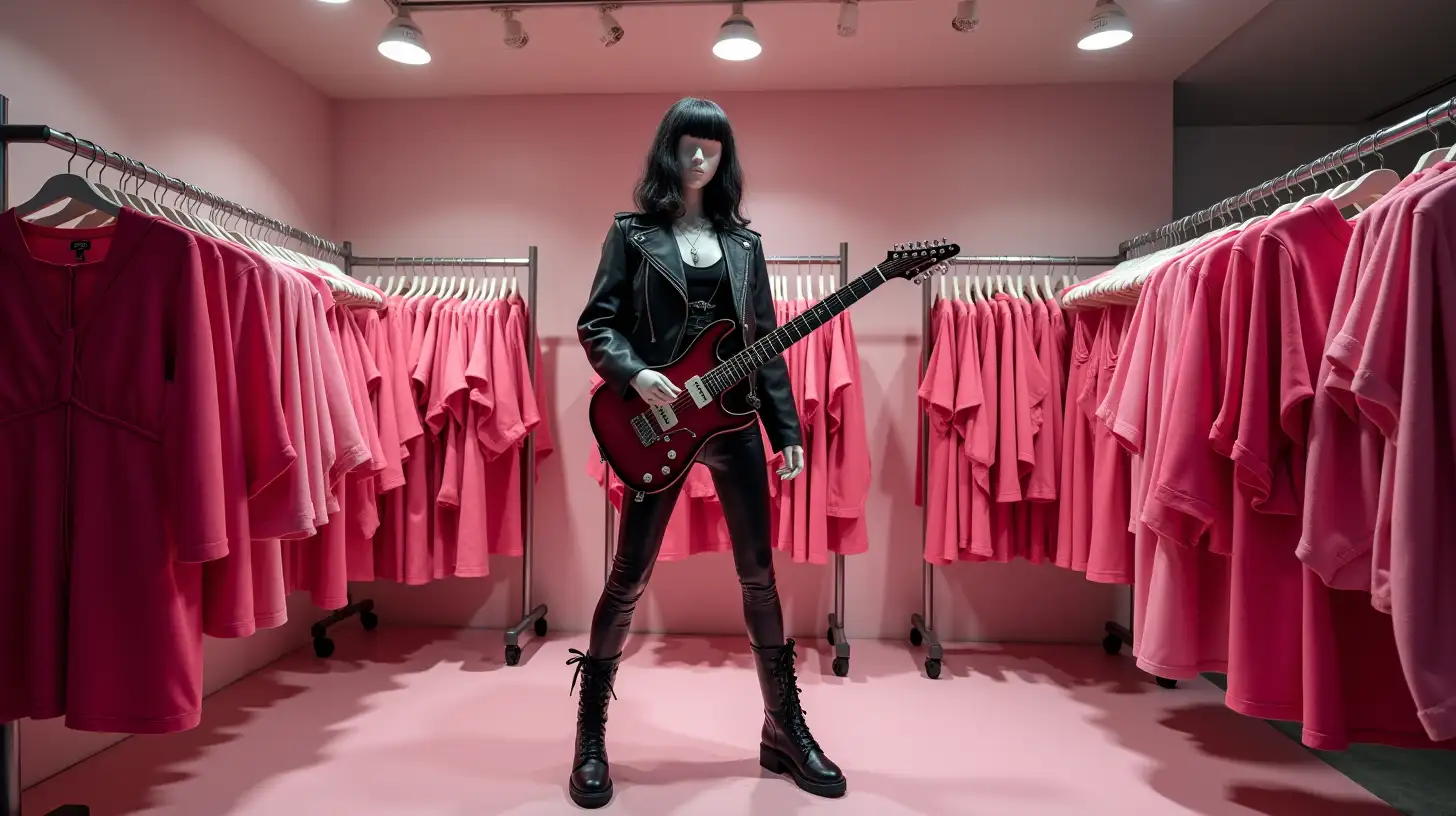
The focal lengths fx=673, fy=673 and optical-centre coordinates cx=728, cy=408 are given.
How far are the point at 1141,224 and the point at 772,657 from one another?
269 cm

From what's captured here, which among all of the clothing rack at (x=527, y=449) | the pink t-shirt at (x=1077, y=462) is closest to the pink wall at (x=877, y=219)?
the clothing rack at (x=527, y=449)

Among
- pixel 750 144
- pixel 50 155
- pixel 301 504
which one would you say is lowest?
pixel 301 504

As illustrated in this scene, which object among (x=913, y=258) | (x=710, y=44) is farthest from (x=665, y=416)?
(x=710, y=44)

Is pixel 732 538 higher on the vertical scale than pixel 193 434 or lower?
lower

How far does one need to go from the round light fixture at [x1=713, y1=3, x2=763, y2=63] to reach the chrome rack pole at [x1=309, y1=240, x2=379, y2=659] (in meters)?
1.91

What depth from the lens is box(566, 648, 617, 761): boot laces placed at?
5.97 feet

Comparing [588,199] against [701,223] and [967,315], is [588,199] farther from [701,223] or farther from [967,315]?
[967,315]

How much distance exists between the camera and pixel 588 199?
3.25m

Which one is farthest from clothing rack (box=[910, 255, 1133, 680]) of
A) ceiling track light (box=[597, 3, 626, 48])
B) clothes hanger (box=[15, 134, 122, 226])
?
clothes hanger (box=[15, 134, 122, 226])

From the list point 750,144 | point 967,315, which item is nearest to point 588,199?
point 750,144

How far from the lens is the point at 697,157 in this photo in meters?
1.79

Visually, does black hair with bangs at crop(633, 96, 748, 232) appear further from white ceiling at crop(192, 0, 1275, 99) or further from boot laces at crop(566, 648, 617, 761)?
boot laces at crop(566, 648, 617, 761)

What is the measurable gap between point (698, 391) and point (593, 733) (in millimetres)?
976

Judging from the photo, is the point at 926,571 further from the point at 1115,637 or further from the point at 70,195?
the point at 70,195
